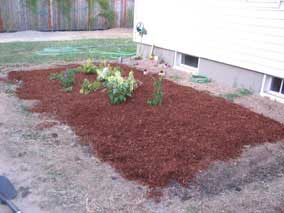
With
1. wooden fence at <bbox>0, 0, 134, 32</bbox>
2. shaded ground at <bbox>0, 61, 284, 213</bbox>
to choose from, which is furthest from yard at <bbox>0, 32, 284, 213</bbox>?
wooden fence at <bbox>0, 0, 134, 32</bbox>

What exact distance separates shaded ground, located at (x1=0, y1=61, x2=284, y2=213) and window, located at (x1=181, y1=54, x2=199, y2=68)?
3490 millimetres

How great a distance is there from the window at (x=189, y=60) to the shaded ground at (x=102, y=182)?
137 inches

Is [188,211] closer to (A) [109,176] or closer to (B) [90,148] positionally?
(A) [109,176]

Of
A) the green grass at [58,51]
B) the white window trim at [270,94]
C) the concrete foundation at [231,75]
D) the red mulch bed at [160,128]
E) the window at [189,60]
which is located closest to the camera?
the red mulch bed at [160,128]

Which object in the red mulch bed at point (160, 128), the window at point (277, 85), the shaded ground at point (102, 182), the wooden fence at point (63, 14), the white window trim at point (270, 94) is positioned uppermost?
the wooden fence at point (63, 14)

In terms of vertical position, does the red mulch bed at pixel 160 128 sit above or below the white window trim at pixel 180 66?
below

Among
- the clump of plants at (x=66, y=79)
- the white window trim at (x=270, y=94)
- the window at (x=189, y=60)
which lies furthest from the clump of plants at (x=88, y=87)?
the white window trim at (x=270, y=94)

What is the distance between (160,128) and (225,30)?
293 centimetres

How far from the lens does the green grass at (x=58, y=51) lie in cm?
763

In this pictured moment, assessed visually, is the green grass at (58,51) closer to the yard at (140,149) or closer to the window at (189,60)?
the window at (189,60)

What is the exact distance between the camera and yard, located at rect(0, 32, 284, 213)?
2.44 metres

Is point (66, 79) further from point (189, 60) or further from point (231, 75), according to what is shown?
point (231, 75)

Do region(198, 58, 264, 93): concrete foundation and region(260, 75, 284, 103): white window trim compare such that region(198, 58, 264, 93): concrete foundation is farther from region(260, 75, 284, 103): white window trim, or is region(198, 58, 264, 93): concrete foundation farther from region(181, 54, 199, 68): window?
region(181, 54, 199, 68): window

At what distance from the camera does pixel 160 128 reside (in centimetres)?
359
